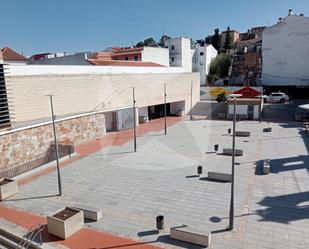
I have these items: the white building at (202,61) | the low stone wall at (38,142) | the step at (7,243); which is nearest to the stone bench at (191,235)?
→ the step at (7,243)

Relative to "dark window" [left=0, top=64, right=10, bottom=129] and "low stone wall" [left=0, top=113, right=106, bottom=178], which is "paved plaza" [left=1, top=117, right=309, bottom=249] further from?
"dark window" [left=0, top=64, right=10, bottom=129]

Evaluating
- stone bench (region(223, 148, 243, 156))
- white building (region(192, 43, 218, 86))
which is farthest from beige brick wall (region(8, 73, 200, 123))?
white building (region(192, 43, 218, 86))

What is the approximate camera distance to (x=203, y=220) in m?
12.6

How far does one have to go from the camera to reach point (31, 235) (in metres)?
12.0

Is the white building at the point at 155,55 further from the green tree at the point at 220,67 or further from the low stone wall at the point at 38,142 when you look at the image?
the low stone wall at the point at 38,142

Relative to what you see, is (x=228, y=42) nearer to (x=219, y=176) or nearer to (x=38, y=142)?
(x=38, y=142)

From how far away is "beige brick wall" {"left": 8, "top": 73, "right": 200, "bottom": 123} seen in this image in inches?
869

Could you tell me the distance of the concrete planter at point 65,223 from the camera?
1167cm

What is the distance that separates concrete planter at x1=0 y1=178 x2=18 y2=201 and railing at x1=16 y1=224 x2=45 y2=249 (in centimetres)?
414

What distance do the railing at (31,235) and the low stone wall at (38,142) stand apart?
25.0ft

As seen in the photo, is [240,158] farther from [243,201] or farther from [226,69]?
[226,69]

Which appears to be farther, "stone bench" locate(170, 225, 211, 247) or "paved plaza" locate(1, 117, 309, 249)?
"paved plaza" locate(1, 117, 309, 249)

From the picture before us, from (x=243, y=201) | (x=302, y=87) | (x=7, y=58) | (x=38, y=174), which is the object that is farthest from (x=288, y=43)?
(x=7, y=58)

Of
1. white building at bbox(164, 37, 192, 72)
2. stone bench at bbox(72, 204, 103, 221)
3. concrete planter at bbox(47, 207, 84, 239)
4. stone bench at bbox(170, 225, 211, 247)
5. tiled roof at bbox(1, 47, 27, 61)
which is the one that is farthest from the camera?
white building at bbox(164, 37, 192, 72)
